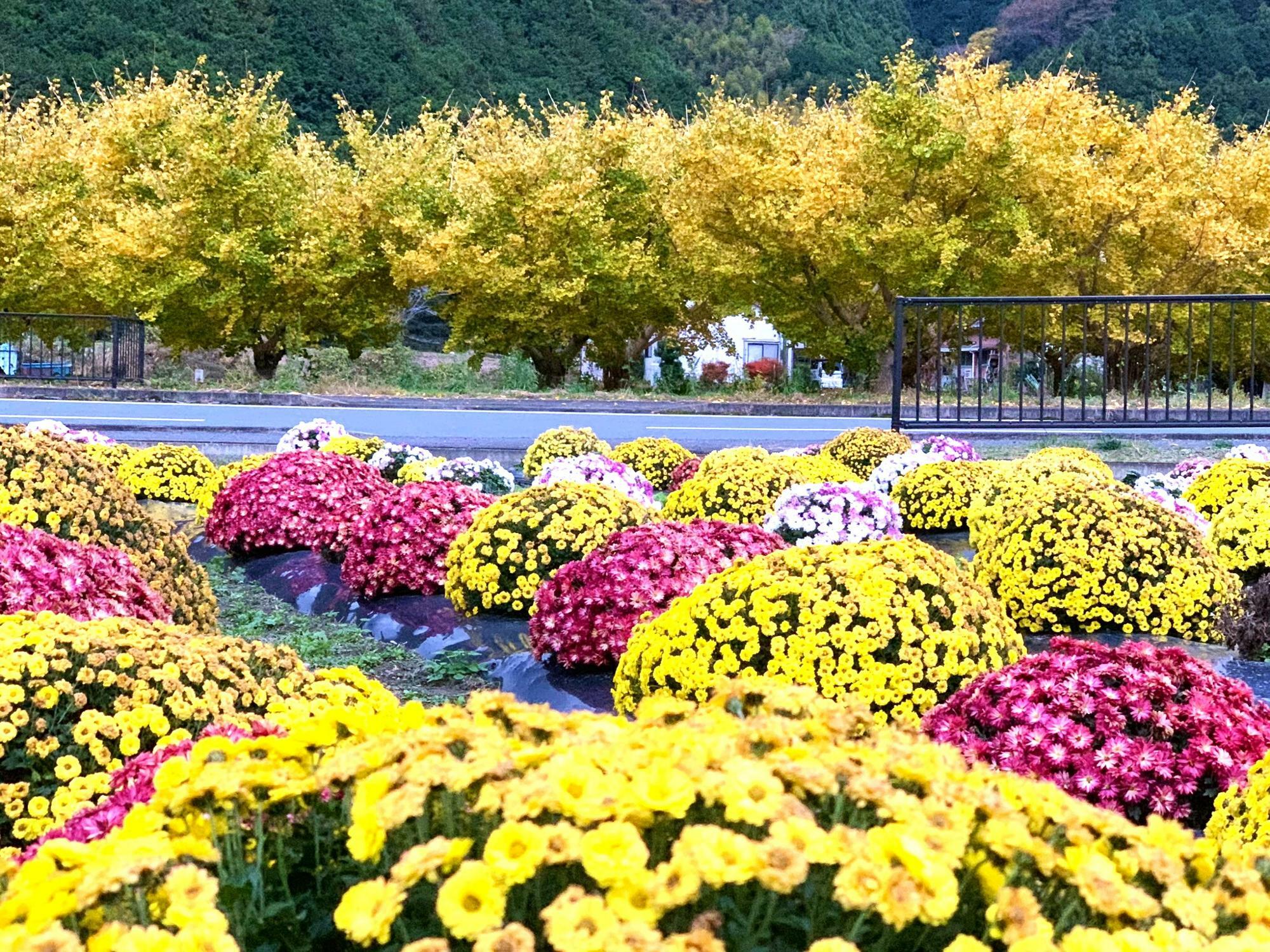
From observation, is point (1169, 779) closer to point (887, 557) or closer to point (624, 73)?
point (887, 557)

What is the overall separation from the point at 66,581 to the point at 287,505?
3969 mm

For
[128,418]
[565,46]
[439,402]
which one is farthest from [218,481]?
[565,46]

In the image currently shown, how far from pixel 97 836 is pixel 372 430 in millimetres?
14413

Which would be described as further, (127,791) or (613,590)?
(613,590)

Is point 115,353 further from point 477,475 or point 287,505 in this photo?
point 287,505

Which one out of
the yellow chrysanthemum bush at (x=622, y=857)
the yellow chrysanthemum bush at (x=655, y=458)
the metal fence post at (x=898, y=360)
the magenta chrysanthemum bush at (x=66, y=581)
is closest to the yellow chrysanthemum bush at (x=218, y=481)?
the yellow chrysanthemum bush at (x=655, y=458)

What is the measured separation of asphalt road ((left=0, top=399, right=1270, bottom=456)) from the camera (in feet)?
47.1

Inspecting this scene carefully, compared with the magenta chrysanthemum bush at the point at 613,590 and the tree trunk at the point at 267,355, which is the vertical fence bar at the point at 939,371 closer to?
the magenta chrysanthemum bush at the point at 613,590

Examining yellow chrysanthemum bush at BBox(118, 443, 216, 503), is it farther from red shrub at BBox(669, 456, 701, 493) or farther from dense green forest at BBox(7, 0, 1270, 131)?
dense green forest at BBox(7, 0, 1270, 131)

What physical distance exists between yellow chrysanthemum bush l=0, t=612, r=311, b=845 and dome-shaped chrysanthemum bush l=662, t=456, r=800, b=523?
202 inches

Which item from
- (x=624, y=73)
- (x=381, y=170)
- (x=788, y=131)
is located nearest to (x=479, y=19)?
(x=624, y=73)

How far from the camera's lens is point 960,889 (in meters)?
1.43

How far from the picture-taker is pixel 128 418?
55.3 ft

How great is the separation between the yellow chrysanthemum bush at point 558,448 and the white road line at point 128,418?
5717mm
